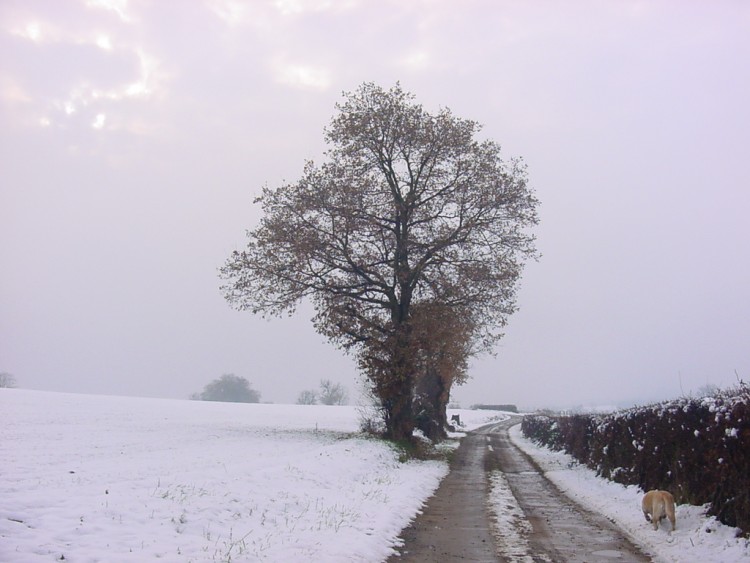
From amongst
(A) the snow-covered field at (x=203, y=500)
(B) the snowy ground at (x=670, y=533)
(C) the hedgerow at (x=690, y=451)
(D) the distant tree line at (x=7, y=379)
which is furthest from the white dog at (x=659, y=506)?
(D) the distant tree line at (x=7, y=379)

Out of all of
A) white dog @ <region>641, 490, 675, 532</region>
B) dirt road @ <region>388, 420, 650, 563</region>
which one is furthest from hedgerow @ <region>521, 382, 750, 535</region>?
dirt road @ <region>388, 420, 650, 563</region>

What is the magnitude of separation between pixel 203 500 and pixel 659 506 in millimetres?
8048

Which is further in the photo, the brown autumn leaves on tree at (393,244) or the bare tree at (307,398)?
the bare tree at (307,398)

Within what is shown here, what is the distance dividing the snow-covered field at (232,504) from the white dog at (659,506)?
0.27m

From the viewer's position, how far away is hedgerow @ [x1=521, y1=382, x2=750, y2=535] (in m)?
9.09

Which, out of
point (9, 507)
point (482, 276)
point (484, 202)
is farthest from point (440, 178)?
point (9, 507)

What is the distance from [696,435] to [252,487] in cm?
869

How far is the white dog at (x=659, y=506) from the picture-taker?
32.7 feet

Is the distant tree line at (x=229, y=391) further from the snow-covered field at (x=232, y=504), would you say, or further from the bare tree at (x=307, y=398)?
the snow-covered field at (x=232, y=504)

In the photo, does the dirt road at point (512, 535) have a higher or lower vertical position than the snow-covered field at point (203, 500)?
lower

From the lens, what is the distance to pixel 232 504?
10.1 metres

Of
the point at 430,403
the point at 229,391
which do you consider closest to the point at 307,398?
the point at 229,391

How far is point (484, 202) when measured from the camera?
26.0m

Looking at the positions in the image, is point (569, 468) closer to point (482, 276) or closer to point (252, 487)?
point (482, 276)
